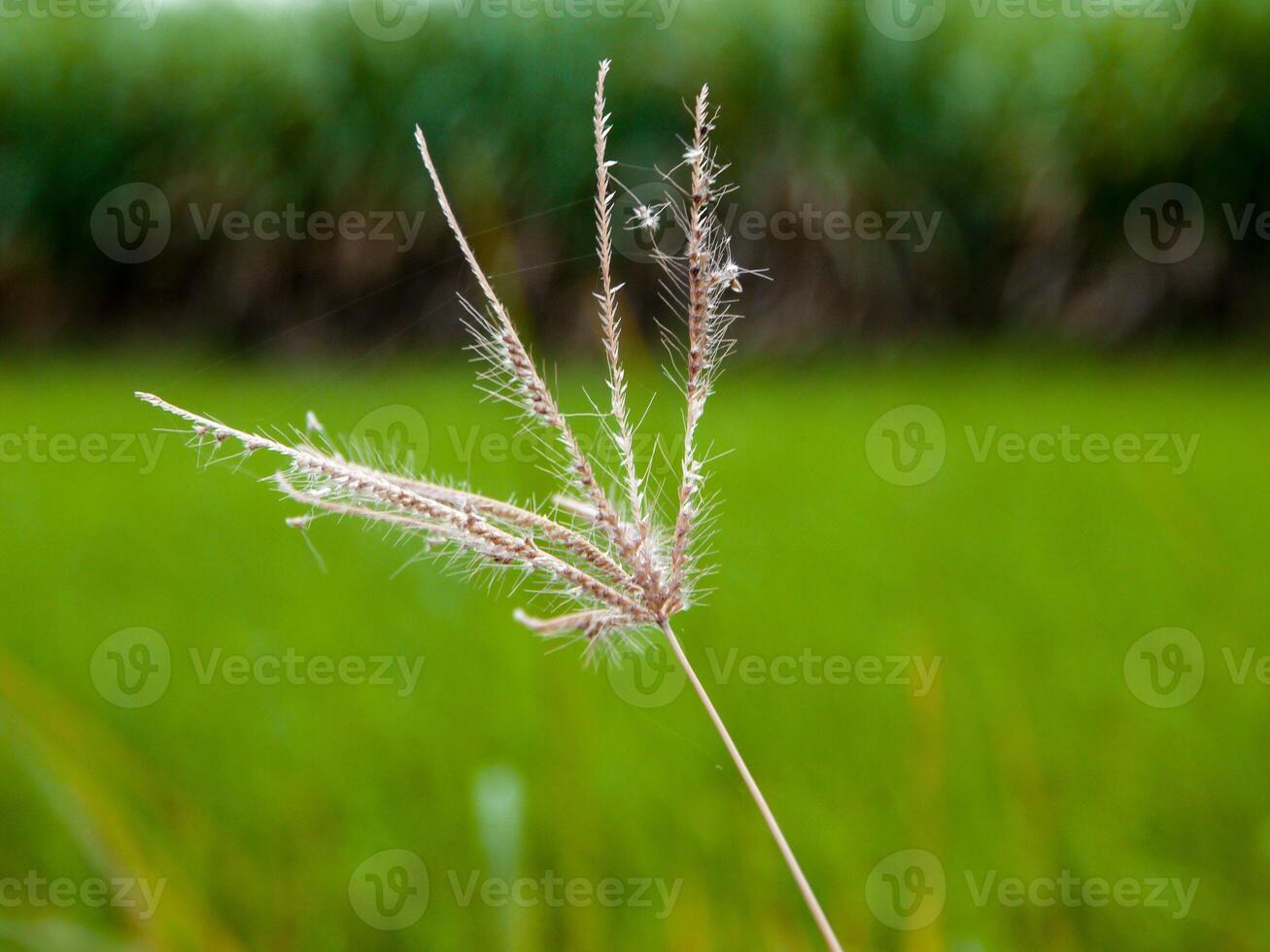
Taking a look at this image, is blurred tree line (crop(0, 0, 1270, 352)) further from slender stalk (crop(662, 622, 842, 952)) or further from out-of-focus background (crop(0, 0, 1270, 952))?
slender stalk (crop(662, 622, 842, 952))

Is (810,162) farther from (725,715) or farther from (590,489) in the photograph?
(590,489)

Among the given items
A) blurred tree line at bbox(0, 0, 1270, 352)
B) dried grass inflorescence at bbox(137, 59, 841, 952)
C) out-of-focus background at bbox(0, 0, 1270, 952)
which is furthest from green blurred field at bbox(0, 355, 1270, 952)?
blurred tree line at bbox(0, 0, 1270, 352)

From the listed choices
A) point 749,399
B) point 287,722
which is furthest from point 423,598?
point 749,399

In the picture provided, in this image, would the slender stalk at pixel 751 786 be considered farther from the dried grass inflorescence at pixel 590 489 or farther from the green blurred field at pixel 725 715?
the green blurred field at pixel 725 715

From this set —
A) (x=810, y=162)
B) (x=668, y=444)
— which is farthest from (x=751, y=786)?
(x=810, y=162)

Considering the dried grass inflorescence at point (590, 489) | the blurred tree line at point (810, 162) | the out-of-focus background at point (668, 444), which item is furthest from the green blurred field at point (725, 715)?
the blurred tree line at point (810, 162)
